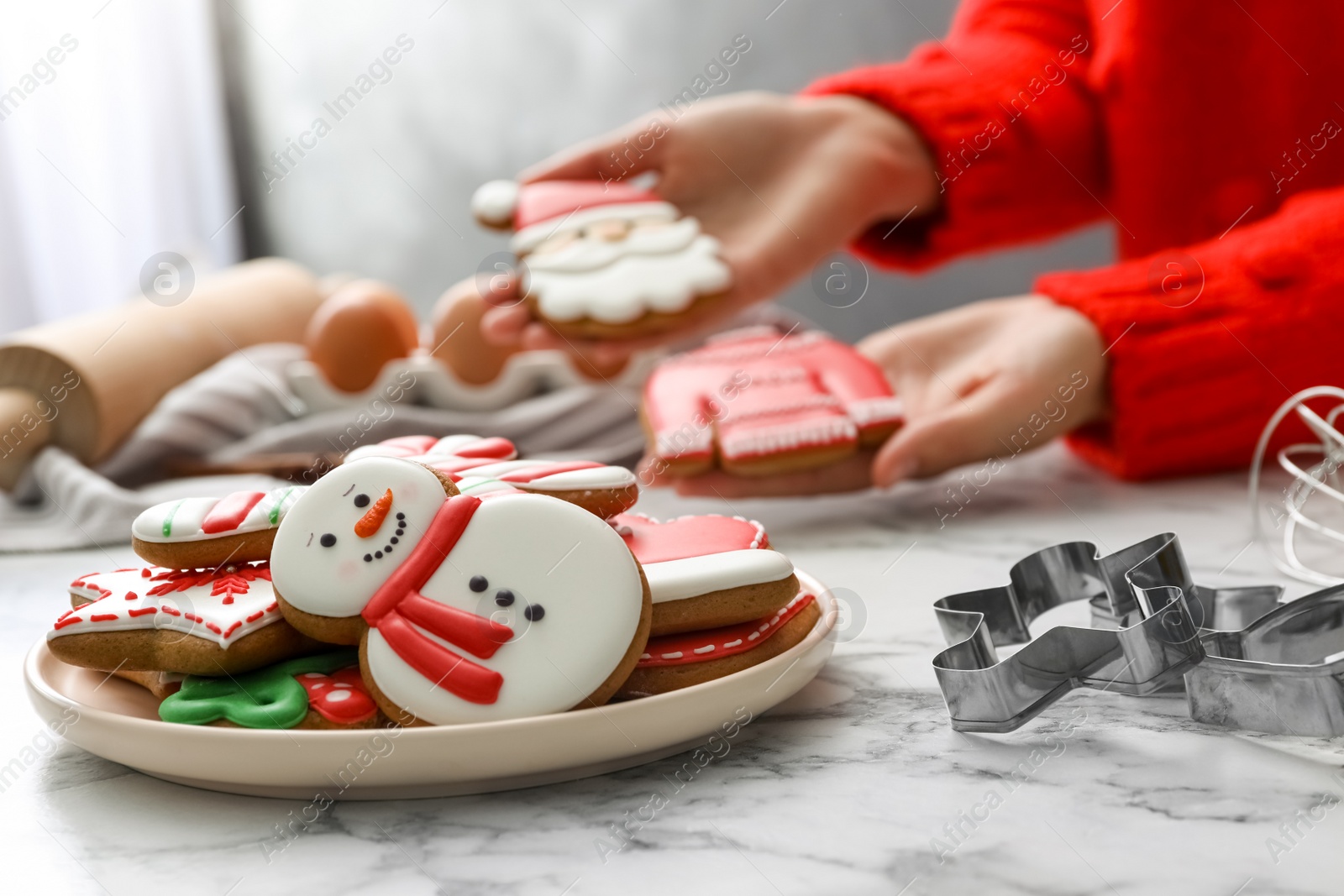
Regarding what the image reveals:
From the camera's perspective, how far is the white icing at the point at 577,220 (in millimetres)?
791

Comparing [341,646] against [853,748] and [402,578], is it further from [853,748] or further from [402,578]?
[853,748]

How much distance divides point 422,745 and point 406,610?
0.14ft

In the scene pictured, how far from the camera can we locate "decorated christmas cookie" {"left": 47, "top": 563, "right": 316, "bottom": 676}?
361 millimetres

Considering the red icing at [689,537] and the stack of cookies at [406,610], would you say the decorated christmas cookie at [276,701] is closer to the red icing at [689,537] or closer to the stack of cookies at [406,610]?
the stack of cookies at [406,610]

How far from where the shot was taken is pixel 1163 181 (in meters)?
0.92

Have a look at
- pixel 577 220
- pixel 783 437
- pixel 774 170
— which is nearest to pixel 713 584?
pixel 783 437

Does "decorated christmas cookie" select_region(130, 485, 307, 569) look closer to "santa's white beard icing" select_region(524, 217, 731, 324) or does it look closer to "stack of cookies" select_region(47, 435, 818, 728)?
"stack of cookies" select_region(47, 435, 818, 728)

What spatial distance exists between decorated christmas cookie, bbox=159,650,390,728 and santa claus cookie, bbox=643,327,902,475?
0.37 meters

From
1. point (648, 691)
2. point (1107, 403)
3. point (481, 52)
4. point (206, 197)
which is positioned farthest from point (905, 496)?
point (206, 197)

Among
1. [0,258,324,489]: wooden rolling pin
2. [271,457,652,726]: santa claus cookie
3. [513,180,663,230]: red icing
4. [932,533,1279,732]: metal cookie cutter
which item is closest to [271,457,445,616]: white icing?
[271,457,652,726]: santa claus cookie

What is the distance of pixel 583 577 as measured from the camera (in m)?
0.36

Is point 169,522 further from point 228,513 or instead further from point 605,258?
point 605,258

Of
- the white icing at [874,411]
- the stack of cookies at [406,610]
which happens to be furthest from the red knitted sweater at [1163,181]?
the stack of cookies at [406,610]

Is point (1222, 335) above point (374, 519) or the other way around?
the other way around
